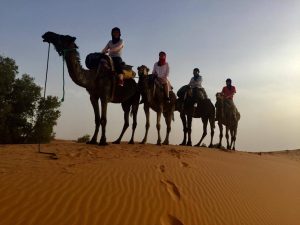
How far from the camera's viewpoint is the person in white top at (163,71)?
17.4 meters

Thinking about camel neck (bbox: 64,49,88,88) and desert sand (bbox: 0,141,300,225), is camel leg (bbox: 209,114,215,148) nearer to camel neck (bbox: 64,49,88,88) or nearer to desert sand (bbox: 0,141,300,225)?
desert sand (bbox: 0,141,300,225)

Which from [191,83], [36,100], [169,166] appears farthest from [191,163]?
[36,100]

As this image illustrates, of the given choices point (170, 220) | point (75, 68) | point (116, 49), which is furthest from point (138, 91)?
point (170, 220)

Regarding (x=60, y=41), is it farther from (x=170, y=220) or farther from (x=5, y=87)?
(x=5, y=87)

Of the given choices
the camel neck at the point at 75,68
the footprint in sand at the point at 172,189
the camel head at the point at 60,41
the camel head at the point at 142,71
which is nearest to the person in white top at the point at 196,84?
the camel head at the point at 142,71

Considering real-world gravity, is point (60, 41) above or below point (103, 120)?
above

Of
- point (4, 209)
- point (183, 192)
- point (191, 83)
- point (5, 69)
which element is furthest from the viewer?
point (5, 69)

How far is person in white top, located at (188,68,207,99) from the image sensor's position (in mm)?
20297

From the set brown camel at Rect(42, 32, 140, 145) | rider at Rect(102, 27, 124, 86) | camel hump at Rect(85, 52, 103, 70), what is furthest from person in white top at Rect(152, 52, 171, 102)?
camel hump at Rect(85, 52, 103, 70)

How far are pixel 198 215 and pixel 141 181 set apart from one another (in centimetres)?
180

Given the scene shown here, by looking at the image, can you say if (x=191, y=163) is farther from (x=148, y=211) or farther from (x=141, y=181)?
(x=148, y=211)

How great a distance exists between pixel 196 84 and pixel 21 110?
1454 centimetres

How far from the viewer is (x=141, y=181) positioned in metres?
9.52

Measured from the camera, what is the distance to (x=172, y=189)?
929 cm
